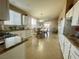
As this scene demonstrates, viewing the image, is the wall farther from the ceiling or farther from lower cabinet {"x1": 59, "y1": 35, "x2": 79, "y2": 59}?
lower cabinet {"x1": 59, "y1": 35, "x2": 79, "y2": 59}

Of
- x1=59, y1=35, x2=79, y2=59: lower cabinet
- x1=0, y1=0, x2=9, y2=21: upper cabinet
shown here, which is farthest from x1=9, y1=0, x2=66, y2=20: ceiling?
x1=59, y1=35, x2=79, y2=59: lower cabinet

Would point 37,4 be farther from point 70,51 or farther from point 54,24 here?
point 54,24

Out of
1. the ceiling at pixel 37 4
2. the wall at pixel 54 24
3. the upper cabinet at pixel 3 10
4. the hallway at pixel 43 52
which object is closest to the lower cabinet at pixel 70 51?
the hallway at pixel 43 52

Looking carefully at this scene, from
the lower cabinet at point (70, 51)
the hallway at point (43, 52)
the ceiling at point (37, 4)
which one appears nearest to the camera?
the lower cabinet at point (70, 51)

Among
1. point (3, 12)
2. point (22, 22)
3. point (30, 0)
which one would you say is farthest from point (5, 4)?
point (22, 22)

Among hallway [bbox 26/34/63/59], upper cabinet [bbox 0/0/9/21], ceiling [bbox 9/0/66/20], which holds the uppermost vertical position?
ceiling [bbox 9/0/66/20]

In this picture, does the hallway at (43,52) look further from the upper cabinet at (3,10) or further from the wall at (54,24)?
the wall at (54,24)

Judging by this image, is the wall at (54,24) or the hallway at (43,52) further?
the wall at (54,24)

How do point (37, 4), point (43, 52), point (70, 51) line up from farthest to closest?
point (37, 4)
point (43, 52)
point (70, 51)

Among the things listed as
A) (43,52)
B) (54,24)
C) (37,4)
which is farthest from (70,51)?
(54,24)

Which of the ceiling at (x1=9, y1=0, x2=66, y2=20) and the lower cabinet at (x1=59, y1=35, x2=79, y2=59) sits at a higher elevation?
the ceiling at (x1=9, y1=0, x2=66, y2=20)

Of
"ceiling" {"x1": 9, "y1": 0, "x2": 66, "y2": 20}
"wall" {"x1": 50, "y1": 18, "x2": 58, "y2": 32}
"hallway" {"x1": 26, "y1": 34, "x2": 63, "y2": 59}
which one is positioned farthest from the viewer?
"wall" {"x1": 50, "y1": 18, "x2": 58, "y2": 32}

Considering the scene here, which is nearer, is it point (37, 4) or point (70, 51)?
point (70, 51)

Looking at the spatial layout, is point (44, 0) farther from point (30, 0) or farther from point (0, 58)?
point (0, 58)
